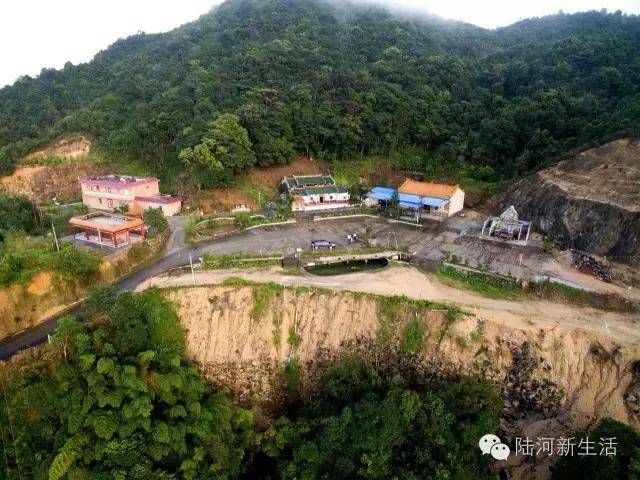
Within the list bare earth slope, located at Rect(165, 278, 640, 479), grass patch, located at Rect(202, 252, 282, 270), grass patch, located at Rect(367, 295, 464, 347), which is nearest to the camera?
bare earth slope, located at Rect(165, 278, 640, 479)

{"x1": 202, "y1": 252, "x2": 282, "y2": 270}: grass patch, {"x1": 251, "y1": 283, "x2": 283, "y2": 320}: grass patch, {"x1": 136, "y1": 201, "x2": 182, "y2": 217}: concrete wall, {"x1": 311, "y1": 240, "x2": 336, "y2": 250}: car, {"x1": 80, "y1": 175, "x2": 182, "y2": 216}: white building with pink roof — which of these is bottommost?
{"x1": 251, "y1": 283, "x2": 283, "y2": 320}: grass patch

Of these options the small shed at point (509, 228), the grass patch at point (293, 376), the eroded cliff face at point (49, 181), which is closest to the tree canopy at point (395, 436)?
the grass patch at point (293, 376)

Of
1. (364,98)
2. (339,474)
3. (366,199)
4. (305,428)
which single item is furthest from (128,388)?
(364,98)

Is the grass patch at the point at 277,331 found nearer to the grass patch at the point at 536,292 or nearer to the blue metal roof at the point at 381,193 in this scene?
the grass patch at the point at 536,292

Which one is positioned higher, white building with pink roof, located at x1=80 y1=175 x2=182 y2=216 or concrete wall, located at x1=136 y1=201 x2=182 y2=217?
white building with pink roof, located at x1=80 y1=175 x2=182 y2=216

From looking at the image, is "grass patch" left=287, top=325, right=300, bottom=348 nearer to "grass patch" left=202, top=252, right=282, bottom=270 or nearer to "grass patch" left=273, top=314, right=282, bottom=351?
"grass patch" left=273, top=314, right=282, bottom=351

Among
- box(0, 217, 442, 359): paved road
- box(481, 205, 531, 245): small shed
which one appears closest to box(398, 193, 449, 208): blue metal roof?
box(0, 217, 442, 359): paved road

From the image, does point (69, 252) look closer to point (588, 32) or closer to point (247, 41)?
point (247, 41)
